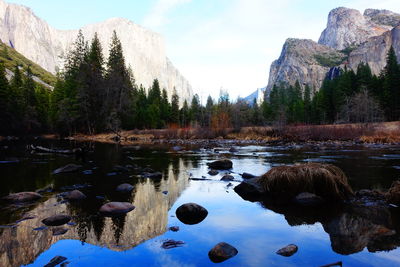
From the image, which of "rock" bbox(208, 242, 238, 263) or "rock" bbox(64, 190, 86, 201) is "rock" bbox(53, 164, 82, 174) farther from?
A: "rock" bbox(208, 242, 238, 263)

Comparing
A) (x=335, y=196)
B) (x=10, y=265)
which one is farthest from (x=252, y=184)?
(x=10, y=265)

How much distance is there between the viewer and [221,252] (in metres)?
5.06

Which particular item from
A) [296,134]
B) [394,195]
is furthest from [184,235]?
[296,134]

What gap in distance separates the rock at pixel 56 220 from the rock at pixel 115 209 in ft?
2.90

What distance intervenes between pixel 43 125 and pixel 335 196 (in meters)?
89.8

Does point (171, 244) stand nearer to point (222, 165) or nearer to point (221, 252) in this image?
point (221, 252)

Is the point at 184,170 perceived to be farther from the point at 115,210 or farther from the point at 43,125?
the point at 43,125

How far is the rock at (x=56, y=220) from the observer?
6.62m

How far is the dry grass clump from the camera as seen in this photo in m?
8.64

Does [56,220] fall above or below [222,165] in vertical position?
below

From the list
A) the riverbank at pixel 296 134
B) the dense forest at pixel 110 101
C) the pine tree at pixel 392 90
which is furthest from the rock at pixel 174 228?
the pine tree at pixel 392 90

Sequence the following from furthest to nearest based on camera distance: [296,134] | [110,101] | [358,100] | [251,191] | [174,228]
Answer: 1. [358,100]
2. [110,101]
3. [296,134]
4. [251,191]
5. [174,228]

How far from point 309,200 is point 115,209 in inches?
218

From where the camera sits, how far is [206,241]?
5.74 meters
